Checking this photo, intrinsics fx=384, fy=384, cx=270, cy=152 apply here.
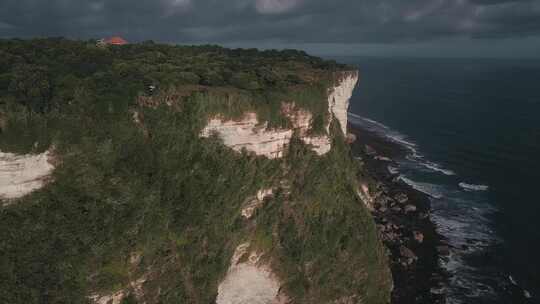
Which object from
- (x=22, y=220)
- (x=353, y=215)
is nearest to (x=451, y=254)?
(x=353, y=215)

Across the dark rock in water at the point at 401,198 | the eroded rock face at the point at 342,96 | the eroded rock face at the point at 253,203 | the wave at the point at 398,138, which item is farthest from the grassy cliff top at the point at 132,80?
the wave at the point at 398,138

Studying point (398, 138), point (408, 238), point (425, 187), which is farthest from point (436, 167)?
point (408, 238)

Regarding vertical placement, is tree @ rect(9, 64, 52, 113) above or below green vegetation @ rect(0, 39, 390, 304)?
above

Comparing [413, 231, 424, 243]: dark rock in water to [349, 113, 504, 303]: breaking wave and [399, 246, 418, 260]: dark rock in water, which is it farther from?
[399, 246, 418, 260]: dark rock in water

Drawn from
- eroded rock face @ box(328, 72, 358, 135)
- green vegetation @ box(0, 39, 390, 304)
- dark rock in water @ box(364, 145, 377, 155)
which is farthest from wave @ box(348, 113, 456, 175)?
green vegetation @ box(0, 39, 390, 304)

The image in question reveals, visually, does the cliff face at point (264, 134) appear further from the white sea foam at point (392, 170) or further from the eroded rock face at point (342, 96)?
the white sea foam at point (392, 170)

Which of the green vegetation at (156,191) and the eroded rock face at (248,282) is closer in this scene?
the green vegetation at (156,191)

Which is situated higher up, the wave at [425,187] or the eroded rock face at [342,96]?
the eroded rock face at [342,96]
